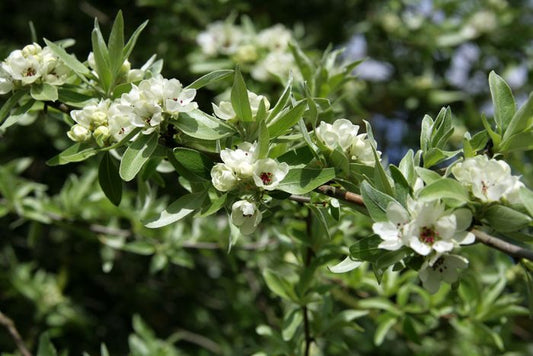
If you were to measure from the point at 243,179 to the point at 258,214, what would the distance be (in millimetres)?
92

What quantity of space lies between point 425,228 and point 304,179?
302 millimetres

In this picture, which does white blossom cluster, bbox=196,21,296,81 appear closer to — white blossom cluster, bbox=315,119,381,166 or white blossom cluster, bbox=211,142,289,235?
Result: white blossom cluster, bbox=315,119,381,166

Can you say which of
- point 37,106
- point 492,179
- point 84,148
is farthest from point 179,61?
point 492,179

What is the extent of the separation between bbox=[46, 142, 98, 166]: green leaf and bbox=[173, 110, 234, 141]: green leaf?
0.86 ft

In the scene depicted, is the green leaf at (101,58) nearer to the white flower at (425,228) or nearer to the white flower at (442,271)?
the white flower at (425,228)

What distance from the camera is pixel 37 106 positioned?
1.78m

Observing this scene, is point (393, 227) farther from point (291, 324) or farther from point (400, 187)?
point (291, 324)

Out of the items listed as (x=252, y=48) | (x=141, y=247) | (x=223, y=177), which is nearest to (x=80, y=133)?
(x=223, y=177)

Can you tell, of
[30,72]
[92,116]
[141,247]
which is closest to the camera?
[92,116]

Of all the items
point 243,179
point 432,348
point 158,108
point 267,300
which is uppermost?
point 158,108

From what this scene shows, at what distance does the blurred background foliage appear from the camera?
2.64 metres

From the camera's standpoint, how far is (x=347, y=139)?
1460 millimetres

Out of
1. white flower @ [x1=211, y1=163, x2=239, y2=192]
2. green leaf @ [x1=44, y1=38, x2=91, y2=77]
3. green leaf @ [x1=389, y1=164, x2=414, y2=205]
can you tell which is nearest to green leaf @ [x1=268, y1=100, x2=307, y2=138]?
white flower @ [x1=211, y1=163, x2=239, y2=192]

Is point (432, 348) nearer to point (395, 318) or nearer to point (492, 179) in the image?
point (395, 318)
